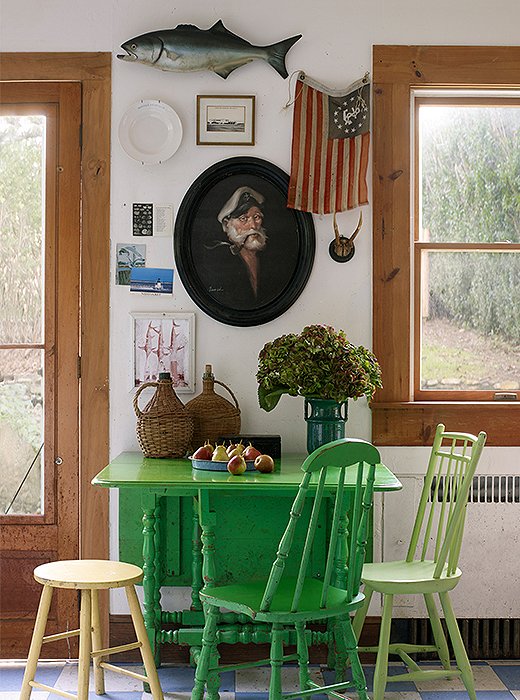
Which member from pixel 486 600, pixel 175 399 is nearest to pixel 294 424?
pixel 175 399

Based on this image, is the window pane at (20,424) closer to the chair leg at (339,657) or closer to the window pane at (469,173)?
the chair leg at (339,657)

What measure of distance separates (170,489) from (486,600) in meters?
1.47

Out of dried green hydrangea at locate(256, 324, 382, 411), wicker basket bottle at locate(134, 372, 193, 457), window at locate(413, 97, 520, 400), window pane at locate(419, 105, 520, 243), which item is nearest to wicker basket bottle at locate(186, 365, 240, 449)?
wicker basket bottle at locate(134, 372, 193, 457)

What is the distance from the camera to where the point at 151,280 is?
371 cm

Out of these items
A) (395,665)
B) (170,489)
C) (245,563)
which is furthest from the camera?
(395,665)

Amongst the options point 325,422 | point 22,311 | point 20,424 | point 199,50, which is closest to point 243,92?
point 199,50

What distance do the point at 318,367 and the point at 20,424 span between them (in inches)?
50.9

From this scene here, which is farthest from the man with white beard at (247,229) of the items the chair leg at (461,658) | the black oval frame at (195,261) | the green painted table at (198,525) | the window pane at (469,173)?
the chair leg at (461,658)

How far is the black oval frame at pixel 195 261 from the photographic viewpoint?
3693 millimetres

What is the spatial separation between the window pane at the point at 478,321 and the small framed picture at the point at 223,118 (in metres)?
0.90

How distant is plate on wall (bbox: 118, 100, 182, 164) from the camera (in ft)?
12.1

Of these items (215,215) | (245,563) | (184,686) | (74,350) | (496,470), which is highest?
(215,215)

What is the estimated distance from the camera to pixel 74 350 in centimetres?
374

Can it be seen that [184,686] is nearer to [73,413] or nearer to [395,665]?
[395,665]
